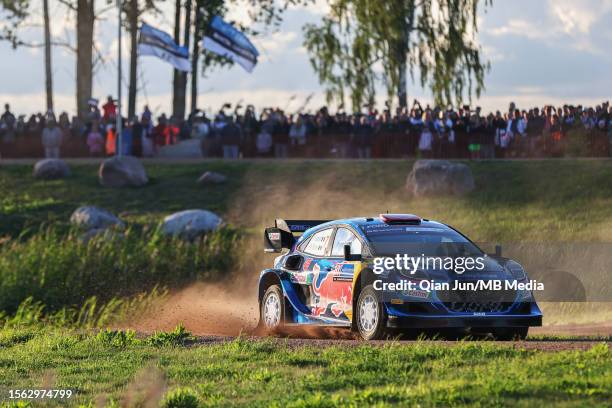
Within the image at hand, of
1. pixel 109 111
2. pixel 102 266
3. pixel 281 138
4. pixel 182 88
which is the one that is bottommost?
pixel 102 266

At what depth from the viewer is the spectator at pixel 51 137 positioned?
44.1 metres

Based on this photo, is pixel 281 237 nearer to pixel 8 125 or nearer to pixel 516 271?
pixel 516 271

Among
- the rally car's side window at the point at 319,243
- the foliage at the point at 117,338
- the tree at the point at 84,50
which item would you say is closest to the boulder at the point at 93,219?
the tree at the point at 84,50

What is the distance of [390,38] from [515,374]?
37473mm

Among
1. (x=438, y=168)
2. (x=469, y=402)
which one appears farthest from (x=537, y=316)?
(x=438, y=168)

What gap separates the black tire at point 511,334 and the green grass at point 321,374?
6.50 feet

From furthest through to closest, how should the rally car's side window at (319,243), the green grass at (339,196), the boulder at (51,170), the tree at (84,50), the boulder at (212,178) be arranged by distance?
the tree at (84,50)
the boulder at (51,170)
the boulder at (212,178)
the green grass at (339,196)
the rally car's side window at (319,243)

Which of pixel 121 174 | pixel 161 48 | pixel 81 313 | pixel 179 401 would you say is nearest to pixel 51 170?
pixel 121 174

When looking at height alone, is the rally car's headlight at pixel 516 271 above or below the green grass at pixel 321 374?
above

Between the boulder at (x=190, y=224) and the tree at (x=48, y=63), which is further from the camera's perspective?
the tree at (x=48, y=63)

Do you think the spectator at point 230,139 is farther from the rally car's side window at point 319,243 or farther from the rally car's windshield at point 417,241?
the rally car's windshield at point 417,241

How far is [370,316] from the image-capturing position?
14625 millimetres

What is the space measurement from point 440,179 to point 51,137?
14.8 meters

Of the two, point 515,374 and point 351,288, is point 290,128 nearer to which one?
point 351,288
